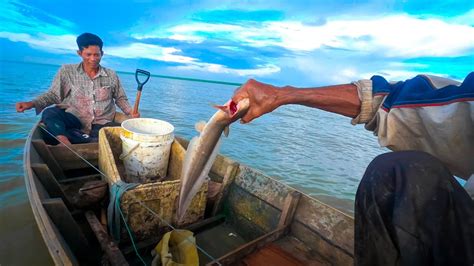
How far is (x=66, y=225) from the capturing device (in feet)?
10.2

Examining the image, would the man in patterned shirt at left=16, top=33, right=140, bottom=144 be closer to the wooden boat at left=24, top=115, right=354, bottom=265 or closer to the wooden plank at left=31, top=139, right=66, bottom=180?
the wooden plank at left=31, top=139, right=66, bottom=180

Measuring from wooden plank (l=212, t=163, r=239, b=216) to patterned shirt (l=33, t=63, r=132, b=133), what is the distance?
3963 millimetres

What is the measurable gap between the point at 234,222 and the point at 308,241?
131 cm

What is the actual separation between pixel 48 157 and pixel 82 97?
2001 millimetres

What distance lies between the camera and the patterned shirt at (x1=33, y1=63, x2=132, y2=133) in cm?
614

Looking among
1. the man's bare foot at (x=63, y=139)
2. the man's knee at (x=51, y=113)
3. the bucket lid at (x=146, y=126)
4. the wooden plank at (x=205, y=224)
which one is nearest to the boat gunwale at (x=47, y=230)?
the bucket lid at (x=146, y=126)

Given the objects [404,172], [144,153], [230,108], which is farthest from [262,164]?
[404,172]

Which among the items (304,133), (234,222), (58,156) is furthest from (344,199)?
(304,133)

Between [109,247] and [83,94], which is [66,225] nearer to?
[109,247]

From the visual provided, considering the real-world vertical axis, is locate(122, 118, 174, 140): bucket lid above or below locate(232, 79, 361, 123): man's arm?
below

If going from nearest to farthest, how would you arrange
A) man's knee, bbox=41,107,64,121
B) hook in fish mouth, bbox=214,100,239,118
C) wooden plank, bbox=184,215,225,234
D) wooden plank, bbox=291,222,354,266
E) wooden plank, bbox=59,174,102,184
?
1. hook in fish mouth, bbox=214,100,239,118
2. wooden plank, bbox=291,222,354,266
3. wooden plank, bbox=184,215,225,234
4. wooden plank, bbox=59,174,102,184
5. man's knee, bbox=41,107,64,121

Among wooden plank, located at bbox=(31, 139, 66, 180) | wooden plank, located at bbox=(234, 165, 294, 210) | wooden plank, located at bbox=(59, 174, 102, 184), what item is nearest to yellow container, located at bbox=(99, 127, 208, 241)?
wooden plank, located at bbox=(234, 165, 294, 210)

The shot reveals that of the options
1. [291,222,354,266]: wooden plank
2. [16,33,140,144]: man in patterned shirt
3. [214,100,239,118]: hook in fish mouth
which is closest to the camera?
[214,100,239,118]: hook in fish mouth

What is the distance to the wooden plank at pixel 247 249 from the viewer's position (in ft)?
9.82
